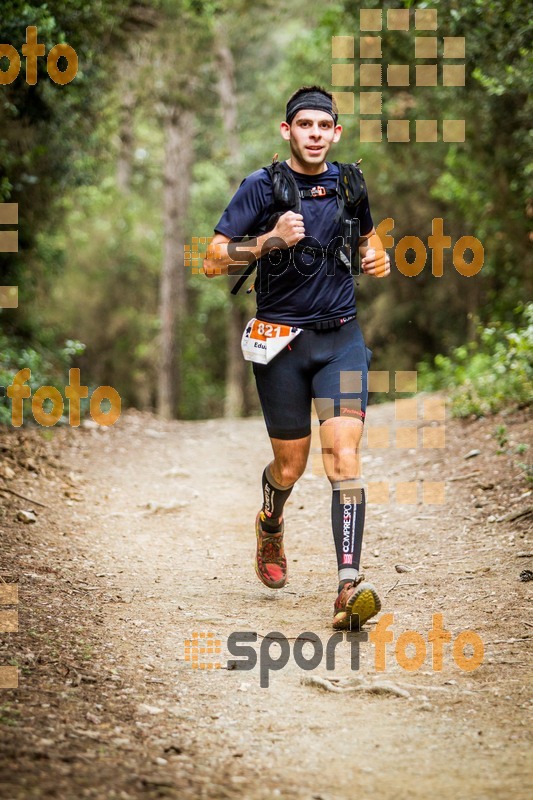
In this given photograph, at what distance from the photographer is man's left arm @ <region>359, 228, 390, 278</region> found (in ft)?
16.9

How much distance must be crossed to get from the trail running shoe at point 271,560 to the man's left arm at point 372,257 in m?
1.62

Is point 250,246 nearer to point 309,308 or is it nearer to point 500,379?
point 309,308

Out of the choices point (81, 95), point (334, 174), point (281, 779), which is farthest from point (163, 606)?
point (81, 95)

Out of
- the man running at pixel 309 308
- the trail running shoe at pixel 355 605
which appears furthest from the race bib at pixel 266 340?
the trail running shoe at pixel 355 605

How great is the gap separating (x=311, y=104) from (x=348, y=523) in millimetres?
2332

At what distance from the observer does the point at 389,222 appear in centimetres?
1948

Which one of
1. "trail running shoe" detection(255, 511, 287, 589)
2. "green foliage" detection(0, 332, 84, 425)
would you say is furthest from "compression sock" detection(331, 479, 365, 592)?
"green foliage" detection(0, 332, 84, 425)

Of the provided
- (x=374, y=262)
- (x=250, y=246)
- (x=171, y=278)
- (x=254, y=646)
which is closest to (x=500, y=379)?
(x=374, y=262)

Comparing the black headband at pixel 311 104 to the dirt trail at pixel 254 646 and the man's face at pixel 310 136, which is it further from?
the dirt trail at pixel 254 646

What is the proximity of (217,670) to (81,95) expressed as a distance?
9.30 metres

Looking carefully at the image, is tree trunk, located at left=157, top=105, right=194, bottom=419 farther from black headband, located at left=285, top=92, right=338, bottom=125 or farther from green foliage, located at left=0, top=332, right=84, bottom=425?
black headband, located at left=285, top=92, right=338, bottom=125

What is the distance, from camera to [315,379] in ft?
16.6

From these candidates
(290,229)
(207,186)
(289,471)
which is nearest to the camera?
(290,229)

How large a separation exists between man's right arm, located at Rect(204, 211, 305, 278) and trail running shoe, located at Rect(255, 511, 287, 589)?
1.58m
